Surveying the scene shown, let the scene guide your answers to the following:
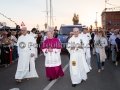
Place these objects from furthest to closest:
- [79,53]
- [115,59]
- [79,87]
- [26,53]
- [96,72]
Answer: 1. [115,59]
2. [96,72]
3. [26,53]
4. [79,53]
5. [79,87]

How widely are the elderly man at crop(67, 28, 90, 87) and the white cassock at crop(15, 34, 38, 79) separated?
164 centimetres

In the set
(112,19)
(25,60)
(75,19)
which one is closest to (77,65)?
(25,60)

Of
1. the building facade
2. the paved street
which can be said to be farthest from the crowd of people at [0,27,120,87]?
the building facade

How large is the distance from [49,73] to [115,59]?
17.9 ft

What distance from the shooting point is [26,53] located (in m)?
7.16

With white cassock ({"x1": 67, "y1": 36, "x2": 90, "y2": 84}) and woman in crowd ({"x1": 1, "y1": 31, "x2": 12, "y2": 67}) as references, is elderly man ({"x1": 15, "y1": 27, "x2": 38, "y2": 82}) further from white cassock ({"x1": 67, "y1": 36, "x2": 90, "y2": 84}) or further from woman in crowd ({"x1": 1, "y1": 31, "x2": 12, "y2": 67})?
A: woman in crowd ({"x1": 1, "y1": 31, "x2": 12, "y2": 67})

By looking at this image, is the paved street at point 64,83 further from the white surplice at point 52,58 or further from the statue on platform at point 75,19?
the statue on platform at point 75,19

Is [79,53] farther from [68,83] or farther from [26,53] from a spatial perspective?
[26,53]

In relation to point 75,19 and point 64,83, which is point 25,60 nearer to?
point 64,83

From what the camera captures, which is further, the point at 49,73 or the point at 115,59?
the point at 115,59

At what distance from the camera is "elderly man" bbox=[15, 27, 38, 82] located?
708 centimetres

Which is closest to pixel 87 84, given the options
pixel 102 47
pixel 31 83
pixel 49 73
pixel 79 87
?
pixel 79 87

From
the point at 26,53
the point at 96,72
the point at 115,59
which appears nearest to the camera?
the point at 26,53

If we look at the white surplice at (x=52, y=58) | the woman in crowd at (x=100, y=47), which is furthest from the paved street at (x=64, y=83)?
the woman in crowd at (x=100, y=47)
